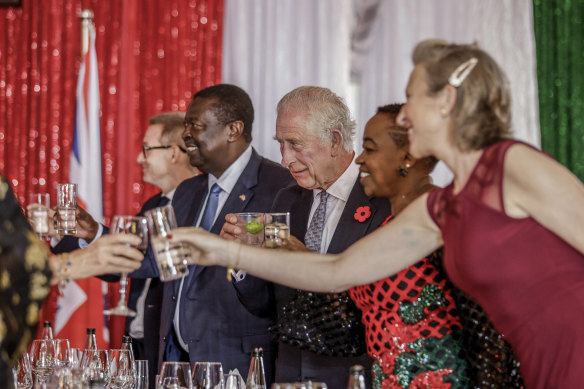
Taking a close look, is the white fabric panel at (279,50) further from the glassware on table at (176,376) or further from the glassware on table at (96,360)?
the glassware on table at (176,376)

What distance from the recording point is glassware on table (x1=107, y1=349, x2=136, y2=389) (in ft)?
9.28

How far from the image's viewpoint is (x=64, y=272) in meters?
2.26

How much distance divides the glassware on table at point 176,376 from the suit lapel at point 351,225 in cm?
75

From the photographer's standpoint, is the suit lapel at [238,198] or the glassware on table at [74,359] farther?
the suit lapel at [238,198]

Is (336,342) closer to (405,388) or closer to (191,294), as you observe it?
(405,388)

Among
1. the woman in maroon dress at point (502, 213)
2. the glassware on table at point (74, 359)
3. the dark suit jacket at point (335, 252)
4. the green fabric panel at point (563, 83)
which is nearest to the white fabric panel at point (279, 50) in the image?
the green fabric panel at point (563, 83)

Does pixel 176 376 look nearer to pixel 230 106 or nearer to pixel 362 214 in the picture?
pixel 362 214

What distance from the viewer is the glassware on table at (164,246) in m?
2.22

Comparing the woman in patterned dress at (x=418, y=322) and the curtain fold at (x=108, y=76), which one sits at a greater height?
the curtain fold at (x=108, y=76)

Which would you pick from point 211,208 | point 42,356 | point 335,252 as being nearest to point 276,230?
point 335,252

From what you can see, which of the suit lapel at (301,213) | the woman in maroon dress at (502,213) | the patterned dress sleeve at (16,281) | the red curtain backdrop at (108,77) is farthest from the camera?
the red curtain backdrop at (108,77)

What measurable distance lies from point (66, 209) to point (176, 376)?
0.97 metres

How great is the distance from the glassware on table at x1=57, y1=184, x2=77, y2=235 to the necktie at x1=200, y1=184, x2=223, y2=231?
2.59 ft

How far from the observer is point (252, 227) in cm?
280
